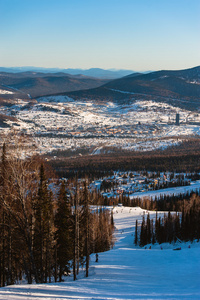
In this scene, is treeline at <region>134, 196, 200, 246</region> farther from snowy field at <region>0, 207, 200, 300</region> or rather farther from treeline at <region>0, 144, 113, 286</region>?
treeline at <region>0, 144, 113, 286</region>

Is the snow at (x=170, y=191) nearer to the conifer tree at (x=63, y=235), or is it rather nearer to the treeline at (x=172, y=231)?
the treeline at (x=172, y=231)

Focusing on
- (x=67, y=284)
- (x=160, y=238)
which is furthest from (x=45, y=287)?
(x=160, y=238)

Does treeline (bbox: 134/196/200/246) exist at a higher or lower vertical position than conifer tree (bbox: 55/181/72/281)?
lower

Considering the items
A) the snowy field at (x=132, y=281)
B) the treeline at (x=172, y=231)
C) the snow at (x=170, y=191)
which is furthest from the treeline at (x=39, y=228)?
the snow at (x=170, y=191)

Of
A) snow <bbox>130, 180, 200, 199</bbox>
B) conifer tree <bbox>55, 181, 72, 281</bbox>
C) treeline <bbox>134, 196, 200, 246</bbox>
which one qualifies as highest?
conifer tree <bbox>55, 181, 72, 281</bbox>

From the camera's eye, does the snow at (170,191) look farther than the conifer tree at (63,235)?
Yes

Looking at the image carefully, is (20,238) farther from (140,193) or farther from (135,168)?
(135,168)

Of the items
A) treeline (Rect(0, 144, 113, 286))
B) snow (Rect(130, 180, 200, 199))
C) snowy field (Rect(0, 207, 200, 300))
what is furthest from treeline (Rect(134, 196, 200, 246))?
snow (Rect(130, 180, 200, 199))

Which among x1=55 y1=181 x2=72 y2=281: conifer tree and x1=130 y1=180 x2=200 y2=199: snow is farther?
x1=130 y1=180 x2=200 y2=199: snow

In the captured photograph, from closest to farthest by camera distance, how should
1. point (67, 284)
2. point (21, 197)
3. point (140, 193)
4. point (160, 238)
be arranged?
point (21, 197) < point (67, 284) < point (160, 238) < point (140, 193)
